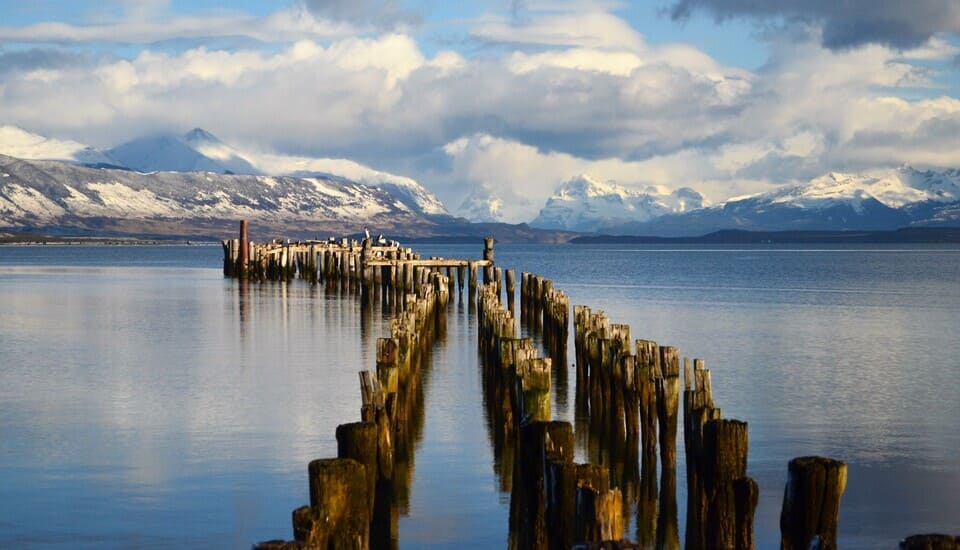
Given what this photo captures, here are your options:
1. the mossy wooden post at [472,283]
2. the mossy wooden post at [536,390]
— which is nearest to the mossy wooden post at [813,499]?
the mossy wooden post at [536,390]

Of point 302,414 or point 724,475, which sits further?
point 302,414

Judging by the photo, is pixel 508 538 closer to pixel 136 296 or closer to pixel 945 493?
pixel 945 493

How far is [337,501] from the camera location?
920 centimetres

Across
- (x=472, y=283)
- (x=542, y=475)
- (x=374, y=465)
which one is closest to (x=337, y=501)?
(x=374, y=465)

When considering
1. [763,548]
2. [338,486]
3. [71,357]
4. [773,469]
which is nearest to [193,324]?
[71,357]

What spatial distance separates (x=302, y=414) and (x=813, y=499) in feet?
41.9

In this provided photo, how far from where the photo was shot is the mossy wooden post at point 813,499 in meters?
9.46

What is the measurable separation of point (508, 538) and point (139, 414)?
9578mm

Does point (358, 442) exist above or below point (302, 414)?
above

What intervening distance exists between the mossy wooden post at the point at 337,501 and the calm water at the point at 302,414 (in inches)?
169

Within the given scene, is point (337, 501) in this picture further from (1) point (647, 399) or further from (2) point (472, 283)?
(2) point (472, 283)

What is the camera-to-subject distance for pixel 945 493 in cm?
1625

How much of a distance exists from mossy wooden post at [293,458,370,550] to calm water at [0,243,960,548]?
430 cm

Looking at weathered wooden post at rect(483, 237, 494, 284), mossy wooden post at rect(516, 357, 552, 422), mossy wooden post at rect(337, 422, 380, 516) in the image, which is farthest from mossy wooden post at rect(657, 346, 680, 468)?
weathered wooden post at rect(483, 237, 494, 284)
